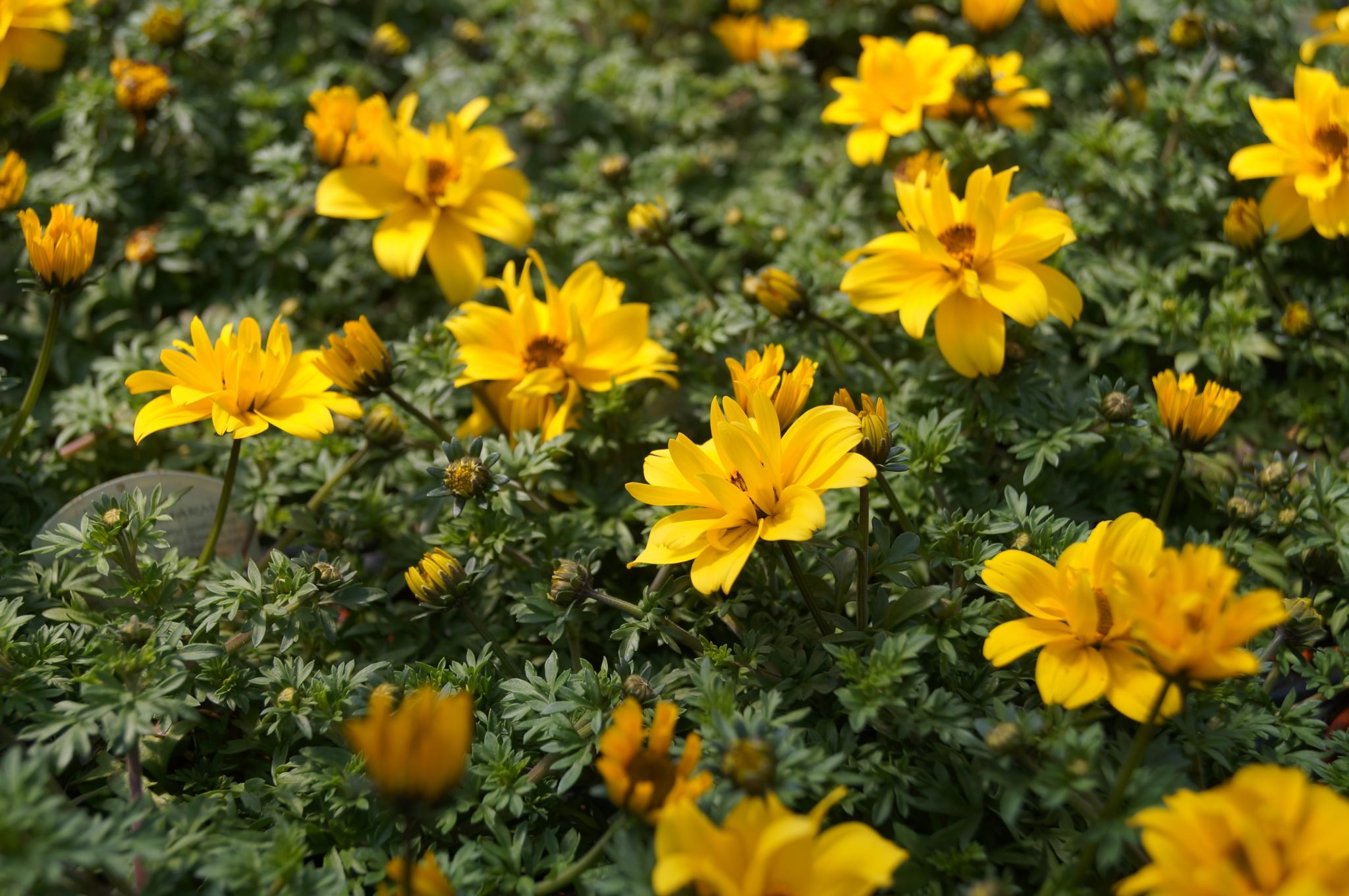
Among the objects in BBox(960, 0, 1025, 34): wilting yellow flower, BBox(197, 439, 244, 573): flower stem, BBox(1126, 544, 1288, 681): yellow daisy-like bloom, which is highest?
BBox(960, 0, 1025, 34): wilting yellow flower

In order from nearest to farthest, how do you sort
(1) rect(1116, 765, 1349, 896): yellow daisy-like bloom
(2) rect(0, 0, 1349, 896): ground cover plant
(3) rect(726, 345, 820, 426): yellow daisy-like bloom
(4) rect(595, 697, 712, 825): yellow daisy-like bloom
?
(1) rect(1116, 765, 1349, 896): yellow daisy-like bloom
(4) rect(595, 697, 712, 825): yellow daisy-like bloom
(2) rect(0, 0, 1349, 896): ground cover plant
(3) rect(726, 345, 820, 426): yellow daisy-like bloom

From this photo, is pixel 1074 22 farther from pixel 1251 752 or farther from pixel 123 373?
pixel 123 373

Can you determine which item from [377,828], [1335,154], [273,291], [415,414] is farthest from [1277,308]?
[273,291]

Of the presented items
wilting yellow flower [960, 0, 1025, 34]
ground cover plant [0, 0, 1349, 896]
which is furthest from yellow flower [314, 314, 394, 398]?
wilting yellow flower [960, 0, 1025, 34]

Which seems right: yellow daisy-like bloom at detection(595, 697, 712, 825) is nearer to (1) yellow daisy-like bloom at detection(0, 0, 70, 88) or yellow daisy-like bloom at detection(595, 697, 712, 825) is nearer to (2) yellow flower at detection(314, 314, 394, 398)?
(2) yellow flower at detection(314, 314, 394, 398)

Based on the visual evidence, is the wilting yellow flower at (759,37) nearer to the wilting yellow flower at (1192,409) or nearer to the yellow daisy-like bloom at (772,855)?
the wilting yellow flower at (1192,409)

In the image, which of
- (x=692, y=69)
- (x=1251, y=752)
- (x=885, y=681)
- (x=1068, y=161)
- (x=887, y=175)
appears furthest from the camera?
(x=692, y=69)

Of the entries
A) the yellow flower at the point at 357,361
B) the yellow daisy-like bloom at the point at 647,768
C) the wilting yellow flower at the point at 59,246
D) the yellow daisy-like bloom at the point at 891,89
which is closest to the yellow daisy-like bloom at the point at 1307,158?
the yellow daisy-like bloom at the point at 891,89
